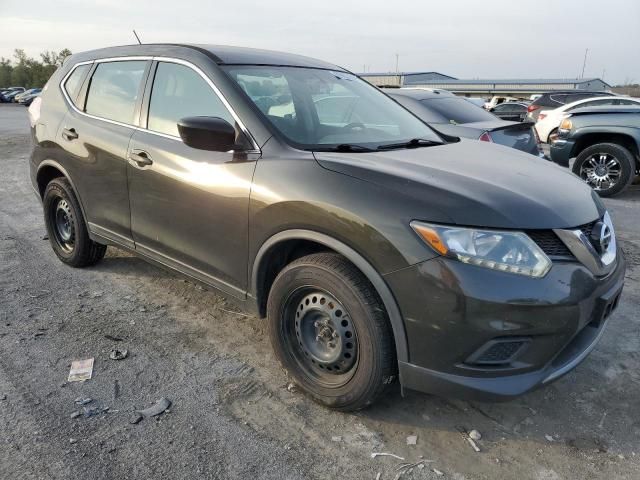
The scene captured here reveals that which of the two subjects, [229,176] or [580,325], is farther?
[229,176]

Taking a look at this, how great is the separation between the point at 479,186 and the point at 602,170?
6.55 meters

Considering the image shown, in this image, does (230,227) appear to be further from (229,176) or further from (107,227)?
(107,227)

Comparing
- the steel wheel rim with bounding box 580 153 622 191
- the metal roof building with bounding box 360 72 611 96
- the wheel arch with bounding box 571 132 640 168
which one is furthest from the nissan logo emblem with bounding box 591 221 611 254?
the metal roof building with bounding box 360 72 611 96

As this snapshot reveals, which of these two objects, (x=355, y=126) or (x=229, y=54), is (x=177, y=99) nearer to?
(x=229, y=54)

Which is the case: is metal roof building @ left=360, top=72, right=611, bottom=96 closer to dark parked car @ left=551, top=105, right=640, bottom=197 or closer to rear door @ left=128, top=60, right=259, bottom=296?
dark parked car @ left=551, top=105, right=640, bottom=197

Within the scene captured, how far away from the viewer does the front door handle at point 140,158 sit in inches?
130

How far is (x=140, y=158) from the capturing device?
11.0 feet

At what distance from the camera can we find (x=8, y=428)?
2453 mm

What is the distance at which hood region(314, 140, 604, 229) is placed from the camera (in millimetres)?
2184

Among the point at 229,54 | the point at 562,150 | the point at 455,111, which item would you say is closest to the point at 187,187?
the point at 229,54

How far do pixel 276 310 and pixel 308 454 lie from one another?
2.47 ft

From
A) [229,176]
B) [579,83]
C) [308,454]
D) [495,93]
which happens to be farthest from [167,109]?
[579,83]

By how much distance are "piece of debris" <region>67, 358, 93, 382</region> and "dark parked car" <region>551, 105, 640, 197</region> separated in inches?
290

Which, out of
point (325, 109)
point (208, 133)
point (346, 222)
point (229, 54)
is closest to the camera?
point (346, 222)
